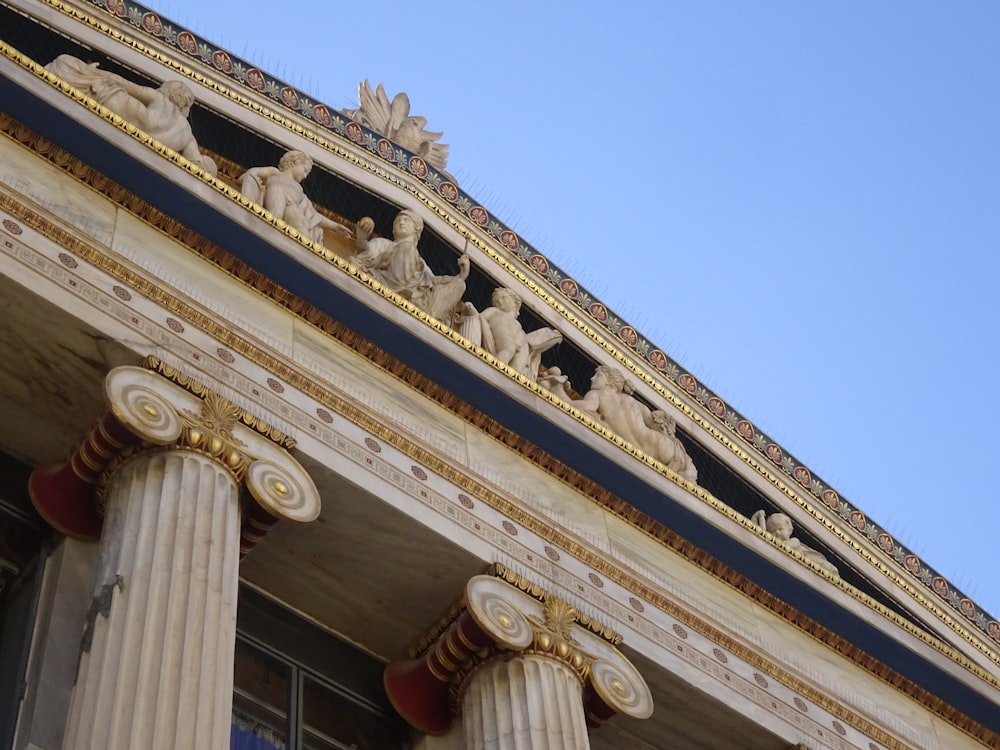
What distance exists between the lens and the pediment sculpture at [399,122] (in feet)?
63.0

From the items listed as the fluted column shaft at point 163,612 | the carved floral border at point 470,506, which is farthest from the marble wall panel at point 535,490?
the fluted column shaft at point 163,612

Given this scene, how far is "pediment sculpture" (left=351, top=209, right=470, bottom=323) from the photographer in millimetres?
16875

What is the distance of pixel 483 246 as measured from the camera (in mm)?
18219

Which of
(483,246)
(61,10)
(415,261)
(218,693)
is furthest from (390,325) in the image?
(218,693)

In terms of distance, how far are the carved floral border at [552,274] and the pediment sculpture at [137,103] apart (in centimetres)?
81

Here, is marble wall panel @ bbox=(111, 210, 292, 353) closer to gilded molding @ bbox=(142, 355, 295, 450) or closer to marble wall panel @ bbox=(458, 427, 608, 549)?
gilded molding @ bbox=(142, 355, 295, 450)

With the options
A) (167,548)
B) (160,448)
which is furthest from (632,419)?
(167,548)

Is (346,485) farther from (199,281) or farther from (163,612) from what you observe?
(163,612)

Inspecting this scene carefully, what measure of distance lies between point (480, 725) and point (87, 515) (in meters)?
3.19

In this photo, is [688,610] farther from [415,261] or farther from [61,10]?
[61,10]

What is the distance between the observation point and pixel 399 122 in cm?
1939

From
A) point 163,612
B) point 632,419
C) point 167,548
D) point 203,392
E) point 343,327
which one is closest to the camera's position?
point 163,612

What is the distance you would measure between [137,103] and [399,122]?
13.1 ft

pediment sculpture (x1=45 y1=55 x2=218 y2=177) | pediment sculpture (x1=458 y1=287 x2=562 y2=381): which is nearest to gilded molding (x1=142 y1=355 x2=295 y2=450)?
pediment sculpture (x1=45 y1=55 x2=218 y2=177)
